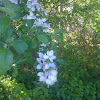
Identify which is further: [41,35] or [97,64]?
[97,64]

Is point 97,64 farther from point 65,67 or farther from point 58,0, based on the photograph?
point 58,0

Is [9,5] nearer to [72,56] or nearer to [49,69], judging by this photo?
[49,69]

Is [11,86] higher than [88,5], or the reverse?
[88,5]

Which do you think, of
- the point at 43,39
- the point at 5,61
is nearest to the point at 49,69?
the point at 43,39

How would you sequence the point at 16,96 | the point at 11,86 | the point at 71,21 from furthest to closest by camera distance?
the point at 71,21
the point at 11,86
the point at 16,96

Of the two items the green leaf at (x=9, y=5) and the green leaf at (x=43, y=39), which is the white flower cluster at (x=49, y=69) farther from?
the green leaf at (x=9, y=5)

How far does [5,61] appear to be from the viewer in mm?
945

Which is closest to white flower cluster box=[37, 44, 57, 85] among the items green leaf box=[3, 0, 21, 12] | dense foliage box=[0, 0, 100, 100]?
green leaf box=[3, 0, 21, 12]

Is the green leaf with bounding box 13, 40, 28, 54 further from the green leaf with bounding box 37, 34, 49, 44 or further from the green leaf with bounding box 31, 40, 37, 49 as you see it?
the green leaf with bounding box 31, 40, 37, 49

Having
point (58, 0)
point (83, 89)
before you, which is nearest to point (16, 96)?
point (83, 89)

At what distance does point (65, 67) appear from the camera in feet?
8.84

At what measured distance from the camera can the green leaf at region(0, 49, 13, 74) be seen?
942 mm

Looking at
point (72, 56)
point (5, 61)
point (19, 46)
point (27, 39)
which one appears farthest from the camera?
point (72, 56)

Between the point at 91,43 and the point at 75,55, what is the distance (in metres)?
0.37
